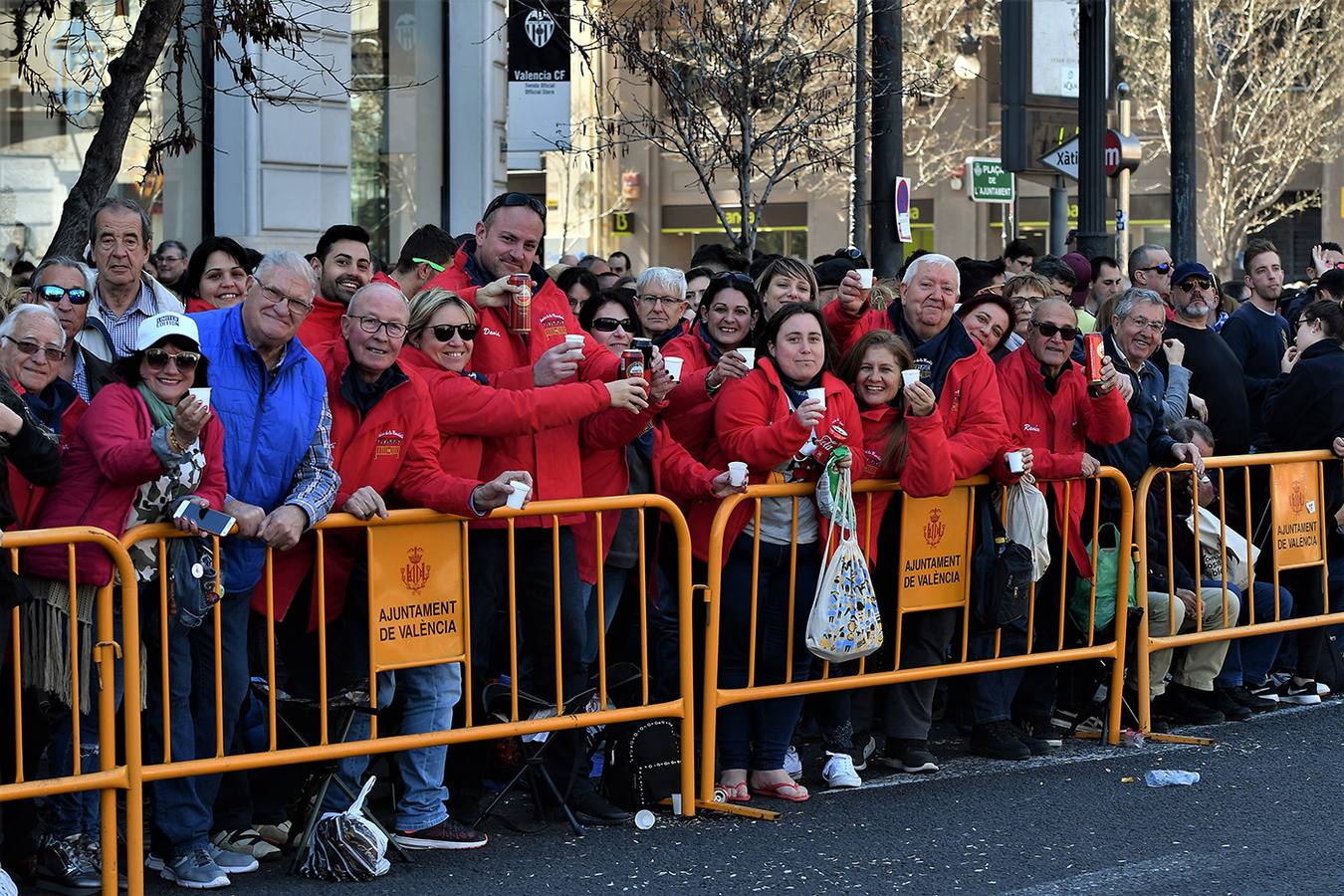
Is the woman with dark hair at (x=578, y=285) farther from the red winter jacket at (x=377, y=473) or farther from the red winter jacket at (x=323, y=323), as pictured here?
the red winter jacket at (x=377, y=473)

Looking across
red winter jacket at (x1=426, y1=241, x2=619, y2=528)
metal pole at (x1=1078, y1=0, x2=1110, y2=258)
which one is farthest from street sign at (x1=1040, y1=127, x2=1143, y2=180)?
red winter jacket at (x1=426, y1=241, x2=619, y2=528)

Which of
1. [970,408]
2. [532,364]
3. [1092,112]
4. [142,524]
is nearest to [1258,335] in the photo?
[1092,112]

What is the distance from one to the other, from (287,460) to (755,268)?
4.62 meters

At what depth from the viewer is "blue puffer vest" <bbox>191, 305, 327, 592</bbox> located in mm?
6039

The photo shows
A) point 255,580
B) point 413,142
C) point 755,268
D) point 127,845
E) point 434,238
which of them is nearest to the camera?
point 127,845

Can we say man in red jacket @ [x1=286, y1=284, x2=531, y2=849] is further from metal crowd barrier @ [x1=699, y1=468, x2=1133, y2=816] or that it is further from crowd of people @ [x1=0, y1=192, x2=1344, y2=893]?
metal crowd barrier @ [x1=699, y1=468, x2=1133, y2=816]

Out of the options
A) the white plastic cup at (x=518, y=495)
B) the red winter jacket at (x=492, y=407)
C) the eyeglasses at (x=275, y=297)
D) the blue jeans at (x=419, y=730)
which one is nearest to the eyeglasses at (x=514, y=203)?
the red winter jacket at (x=492, y=407)

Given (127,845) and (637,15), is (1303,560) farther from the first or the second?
(637,15)

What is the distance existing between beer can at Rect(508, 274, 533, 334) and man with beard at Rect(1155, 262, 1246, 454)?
417cm

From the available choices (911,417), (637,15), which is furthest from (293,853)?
(637,15)

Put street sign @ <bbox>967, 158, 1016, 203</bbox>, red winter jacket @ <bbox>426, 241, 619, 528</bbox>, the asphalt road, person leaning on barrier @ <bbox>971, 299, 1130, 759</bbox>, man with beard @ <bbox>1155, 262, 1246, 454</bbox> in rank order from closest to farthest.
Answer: the asphalt road, red winter jacket @ <bbox>426, 241, 619, 528</bbox>, person leaning on barrier @ <bbox>971, 299, 1130, 759</bbox>, man with beard @ <bbox>1155, 262, 1246, 454</bbox>, street sign @ <bbox>967, 158, 1016, 203</bbox>

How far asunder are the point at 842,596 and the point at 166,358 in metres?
2.65

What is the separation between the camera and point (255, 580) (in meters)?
6.04

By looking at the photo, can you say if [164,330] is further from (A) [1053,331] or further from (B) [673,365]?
(A) [1053,331]
